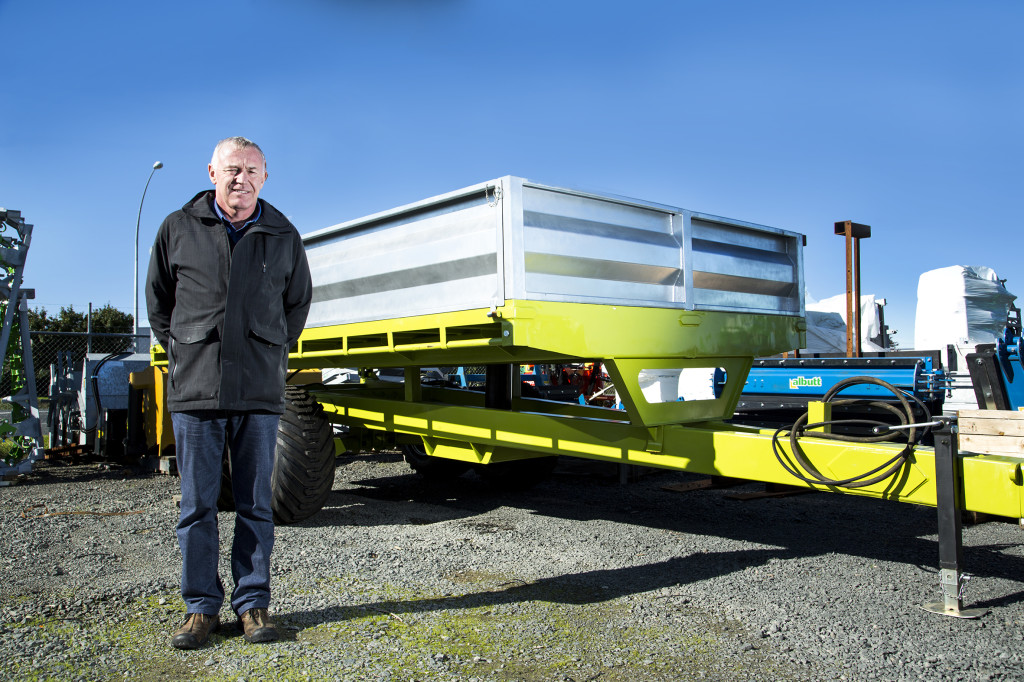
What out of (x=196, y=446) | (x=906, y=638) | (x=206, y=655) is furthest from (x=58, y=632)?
(x=906, y=638)

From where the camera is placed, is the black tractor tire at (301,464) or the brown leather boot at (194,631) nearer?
the brown leather boot at (194,631)

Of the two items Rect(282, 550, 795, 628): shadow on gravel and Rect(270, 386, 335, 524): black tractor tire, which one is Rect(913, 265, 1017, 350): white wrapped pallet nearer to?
Rect(282, 550, 795, 628): shadow on gravel

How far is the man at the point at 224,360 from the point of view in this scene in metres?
2.82

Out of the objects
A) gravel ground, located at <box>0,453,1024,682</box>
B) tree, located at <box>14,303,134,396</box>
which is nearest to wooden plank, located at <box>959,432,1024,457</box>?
gravel ground, located at <box>0,453,1024,682</box>

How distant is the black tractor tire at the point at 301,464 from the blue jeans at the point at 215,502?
188 cm

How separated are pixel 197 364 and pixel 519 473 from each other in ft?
13.3

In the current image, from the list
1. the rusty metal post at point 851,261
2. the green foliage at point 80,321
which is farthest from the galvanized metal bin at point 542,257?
the green foliage at point 80,321

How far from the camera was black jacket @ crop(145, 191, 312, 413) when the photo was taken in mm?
2805

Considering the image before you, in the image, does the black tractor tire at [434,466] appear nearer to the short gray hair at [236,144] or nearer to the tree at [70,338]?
the short gray hair at [236,144]

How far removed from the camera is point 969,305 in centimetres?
Result: 1109

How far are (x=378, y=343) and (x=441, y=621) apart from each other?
2.32 meters

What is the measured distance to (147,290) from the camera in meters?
2.94

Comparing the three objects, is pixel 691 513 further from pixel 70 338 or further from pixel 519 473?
pixel 70 338

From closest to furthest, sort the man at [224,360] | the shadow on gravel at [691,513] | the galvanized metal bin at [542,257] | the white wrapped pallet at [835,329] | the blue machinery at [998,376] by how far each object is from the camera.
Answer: the man at [224,360] < the galvanized metal bin at [542,257] < the shadow on gravel at [691,513] < the blue machinery at [998,376] < the white wrapped pallet at [835,329]
